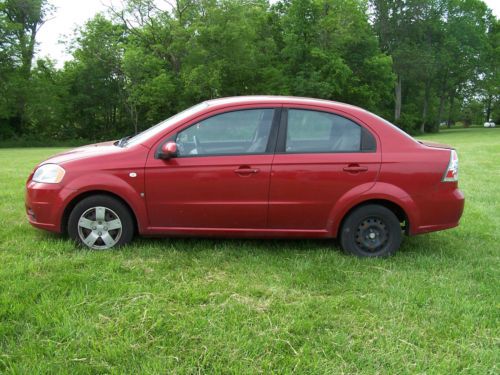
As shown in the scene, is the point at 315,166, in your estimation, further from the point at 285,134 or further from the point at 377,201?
the point at 377,201

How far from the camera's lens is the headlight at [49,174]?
4.41 metres

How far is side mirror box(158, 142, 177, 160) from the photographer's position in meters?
4.25

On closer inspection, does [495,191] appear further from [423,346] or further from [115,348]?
[115,348]

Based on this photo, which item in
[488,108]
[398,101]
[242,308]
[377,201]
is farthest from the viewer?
[488,108]

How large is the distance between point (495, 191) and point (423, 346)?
280 inches

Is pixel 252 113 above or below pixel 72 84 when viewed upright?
below

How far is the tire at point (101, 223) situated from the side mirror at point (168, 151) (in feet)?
2.20

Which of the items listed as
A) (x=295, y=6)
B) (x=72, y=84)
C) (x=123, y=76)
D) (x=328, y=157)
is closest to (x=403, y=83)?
(x=295, y=6)


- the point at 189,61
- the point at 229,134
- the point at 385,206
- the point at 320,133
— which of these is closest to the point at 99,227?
the point at 229,134

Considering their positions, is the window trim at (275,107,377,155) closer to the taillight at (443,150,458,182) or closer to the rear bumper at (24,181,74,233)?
the taillight at (443,150,458,182)

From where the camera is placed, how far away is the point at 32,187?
453 centimetres

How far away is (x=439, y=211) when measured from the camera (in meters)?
4.46

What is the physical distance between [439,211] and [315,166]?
1.36 m

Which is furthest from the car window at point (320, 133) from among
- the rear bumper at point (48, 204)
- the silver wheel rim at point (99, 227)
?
the rear bumper at point (48, 204)
